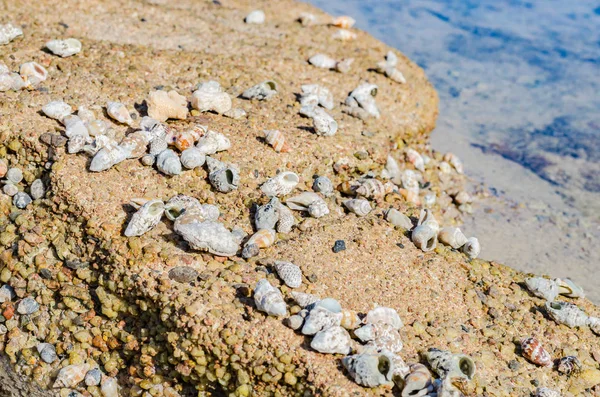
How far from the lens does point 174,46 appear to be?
6.75 m

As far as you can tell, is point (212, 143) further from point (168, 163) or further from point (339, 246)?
point (339, 246)

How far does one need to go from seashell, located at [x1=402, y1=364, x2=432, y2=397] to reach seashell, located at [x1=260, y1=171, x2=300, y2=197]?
1900mm

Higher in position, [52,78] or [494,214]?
[52,78]

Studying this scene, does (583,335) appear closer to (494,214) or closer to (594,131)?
(494,214)

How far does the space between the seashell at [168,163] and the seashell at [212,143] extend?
27cm

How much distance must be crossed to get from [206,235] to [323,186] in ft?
4.47

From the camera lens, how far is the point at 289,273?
3939 mm

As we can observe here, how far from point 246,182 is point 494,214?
12.5 ft

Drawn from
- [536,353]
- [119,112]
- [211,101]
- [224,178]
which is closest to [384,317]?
[536,353]

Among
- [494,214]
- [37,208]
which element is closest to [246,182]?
[37,208]

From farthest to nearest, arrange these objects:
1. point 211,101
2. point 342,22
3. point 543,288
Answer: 1. point 342,22
2. point 211,101
3. point 543,288

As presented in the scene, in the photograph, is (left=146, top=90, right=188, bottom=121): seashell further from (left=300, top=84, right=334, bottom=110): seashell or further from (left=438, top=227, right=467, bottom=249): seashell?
(left=438, top=227, right=467, bottom=249): seashell

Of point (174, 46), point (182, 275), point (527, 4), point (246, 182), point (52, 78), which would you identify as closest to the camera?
point (182, 275)

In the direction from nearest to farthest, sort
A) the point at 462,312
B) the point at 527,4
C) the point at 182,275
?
the point at 182,275 → the point at 462,312 → the point at 527,4
